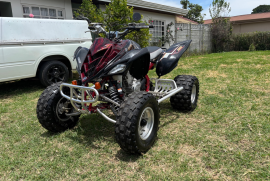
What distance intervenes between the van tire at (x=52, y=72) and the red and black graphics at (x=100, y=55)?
372 centimetres

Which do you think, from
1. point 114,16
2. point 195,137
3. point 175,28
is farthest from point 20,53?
point 175,28

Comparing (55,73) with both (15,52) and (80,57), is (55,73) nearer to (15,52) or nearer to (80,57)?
(15,52)

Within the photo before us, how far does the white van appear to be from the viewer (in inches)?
207

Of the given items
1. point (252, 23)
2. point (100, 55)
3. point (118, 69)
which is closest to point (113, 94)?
point (118, 69)

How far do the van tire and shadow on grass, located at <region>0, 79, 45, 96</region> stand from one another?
462 millimetres

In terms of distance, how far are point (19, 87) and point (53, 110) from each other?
4.39m

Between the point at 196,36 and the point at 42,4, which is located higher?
the point at 42,4

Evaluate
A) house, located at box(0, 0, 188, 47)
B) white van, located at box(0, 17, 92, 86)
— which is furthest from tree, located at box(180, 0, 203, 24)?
white van, located at box(0, 17, 92, 86)

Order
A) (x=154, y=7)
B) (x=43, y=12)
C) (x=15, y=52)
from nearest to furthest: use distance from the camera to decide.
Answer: (x=15, y=52), (x=43, y=12), (x=154, y=7)

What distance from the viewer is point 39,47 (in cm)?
579

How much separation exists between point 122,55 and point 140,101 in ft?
2.26

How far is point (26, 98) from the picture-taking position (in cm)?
Answer: 527

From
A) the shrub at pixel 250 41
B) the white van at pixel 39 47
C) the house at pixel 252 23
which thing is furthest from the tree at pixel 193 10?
the white van at pixel 39 47

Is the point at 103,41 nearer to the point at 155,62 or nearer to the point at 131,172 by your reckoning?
the point at 155,62
